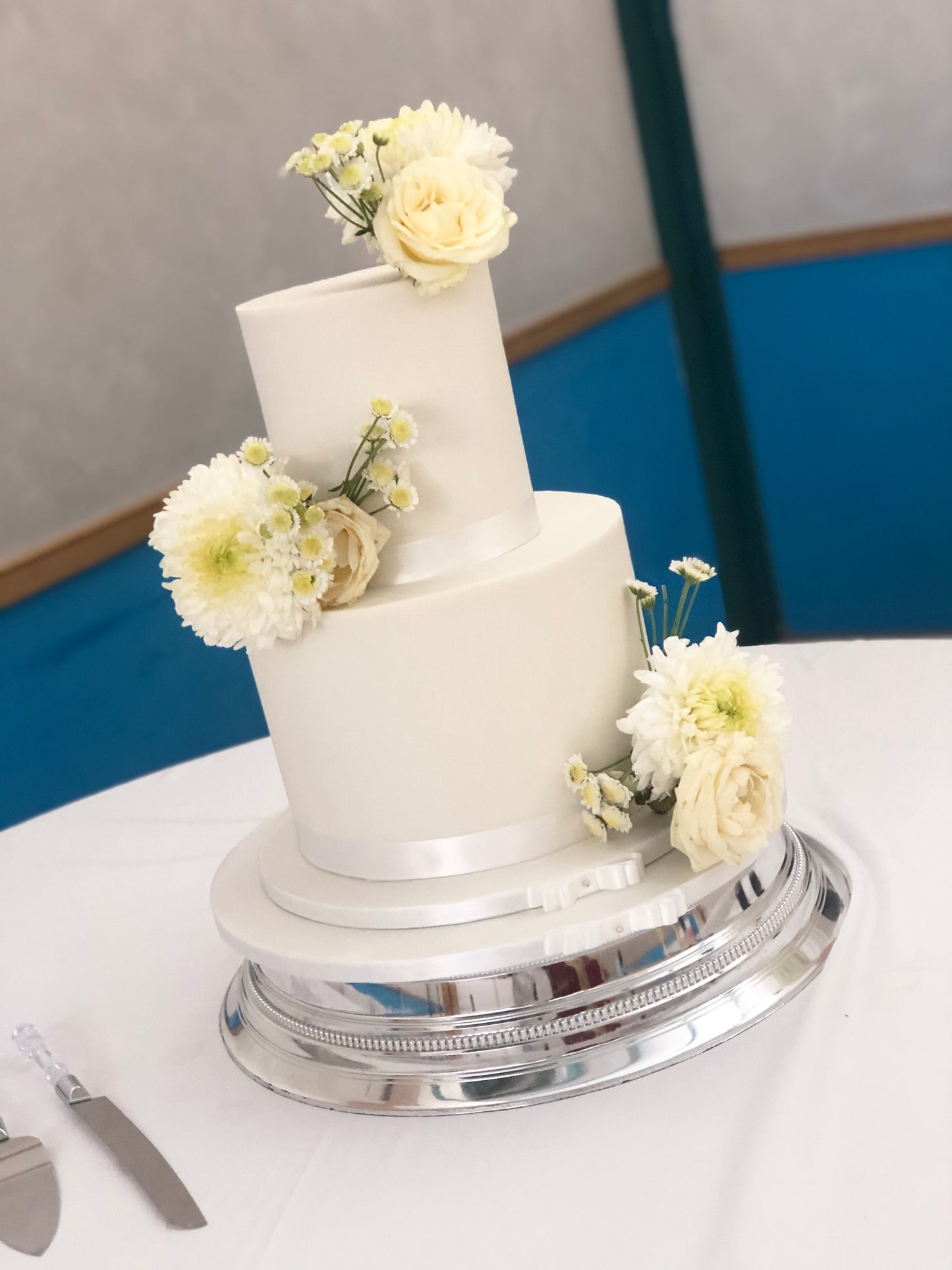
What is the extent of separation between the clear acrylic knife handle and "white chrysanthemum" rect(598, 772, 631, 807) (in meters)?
0.45

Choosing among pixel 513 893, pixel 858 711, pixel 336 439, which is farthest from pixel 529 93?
pixel 513 893

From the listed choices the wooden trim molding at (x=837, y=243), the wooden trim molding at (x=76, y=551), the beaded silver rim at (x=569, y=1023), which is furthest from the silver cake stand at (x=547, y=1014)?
the wooden trim molding at (x=837, y=243)

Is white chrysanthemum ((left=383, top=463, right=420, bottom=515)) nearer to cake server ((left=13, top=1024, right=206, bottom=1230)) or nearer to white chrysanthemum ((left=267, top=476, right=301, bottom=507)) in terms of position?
white chrysanthemum ((left=267, top=476, right=301, bottom=507))

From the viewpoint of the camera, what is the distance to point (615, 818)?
94 cm

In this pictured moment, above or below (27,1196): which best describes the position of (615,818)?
above

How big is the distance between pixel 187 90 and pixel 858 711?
6.35ft

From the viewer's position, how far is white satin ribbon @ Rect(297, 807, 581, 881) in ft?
3.17

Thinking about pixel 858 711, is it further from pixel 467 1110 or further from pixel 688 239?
pixel 688 239

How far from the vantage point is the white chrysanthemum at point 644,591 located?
997 mm

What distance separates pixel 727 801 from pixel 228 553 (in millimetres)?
378

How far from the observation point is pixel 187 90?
2584 mm

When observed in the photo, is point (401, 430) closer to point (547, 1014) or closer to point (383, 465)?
point (383, 465)

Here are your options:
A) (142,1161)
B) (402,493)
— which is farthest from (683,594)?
(142,1161)

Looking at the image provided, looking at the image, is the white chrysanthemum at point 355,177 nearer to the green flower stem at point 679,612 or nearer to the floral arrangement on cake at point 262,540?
the floral arrangement on cake at point 262,540
